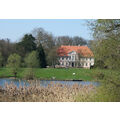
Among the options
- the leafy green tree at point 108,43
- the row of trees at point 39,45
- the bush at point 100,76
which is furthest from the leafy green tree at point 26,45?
the bush at point 100,76

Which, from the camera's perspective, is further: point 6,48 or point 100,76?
point 6,48

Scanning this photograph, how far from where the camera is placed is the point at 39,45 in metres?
11.7

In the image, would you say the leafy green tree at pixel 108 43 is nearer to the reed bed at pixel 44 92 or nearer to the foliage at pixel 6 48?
the reed bed at pixel 44 92

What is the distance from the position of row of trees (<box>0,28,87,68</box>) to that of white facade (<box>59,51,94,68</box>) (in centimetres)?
45

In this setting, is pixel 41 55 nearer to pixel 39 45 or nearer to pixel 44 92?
pixel 39 45

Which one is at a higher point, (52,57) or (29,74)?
(52,57)

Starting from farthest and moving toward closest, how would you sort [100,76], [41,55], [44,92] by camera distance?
[41,55]
[44,92]
[100,76]

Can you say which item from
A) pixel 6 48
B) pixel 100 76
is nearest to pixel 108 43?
pixel 100 76

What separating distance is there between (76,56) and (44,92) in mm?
1757

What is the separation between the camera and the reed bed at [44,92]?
32.6 feet

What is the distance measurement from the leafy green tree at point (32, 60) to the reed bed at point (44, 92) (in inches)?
33.5

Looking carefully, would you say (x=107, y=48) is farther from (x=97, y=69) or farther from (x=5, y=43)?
(x=5, y=43)
